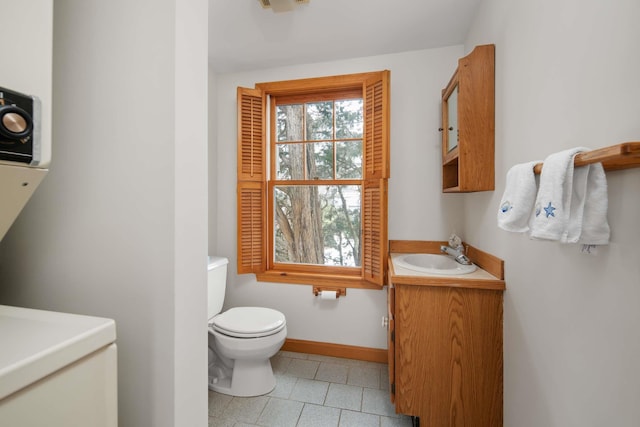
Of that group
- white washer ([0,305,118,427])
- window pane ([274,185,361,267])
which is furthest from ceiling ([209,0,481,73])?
white washer ([0,305,118,427])

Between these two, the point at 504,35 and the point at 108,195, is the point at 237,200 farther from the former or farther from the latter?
the point at 504,35

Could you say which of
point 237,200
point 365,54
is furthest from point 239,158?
point 365,54

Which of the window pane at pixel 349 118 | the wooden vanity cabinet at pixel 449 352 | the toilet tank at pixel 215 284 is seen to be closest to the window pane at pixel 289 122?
the window pane at pixel 349 118

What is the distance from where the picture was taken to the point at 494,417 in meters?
1.38

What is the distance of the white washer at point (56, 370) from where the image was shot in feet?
1.49

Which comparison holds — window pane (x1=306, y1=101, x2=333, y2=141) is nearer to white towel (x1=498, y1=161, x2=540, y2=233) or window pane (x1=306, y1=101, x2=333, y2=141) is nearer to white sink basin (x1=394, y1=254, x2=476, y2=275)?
white sink basin (x1=394, y1=254, x2=476, y2=275)

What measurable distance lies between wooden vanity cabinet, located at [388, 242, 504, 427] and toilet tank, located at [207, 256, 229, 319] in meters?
1.30

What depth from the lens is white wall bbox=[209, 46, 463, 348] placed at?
7.07 feet

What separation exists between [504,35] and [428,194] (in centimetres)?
108

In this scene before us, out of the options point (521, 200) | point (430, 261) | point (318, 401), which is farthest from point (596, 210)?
point (318, 401)

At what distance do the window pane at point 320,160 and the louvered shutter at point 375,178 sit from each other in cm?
33

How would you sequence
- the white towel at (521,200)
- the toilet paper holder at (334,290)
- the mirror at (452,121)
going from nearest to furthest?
the white towel at (521,200), the mirror at (452,121), the toilet paper holder at (334,290)

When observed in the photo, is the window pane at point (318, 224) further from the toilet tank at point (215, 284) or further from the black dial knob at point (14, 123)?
the black dial knob at point (14, 123)

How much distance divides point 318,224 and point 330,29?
1.48 m
